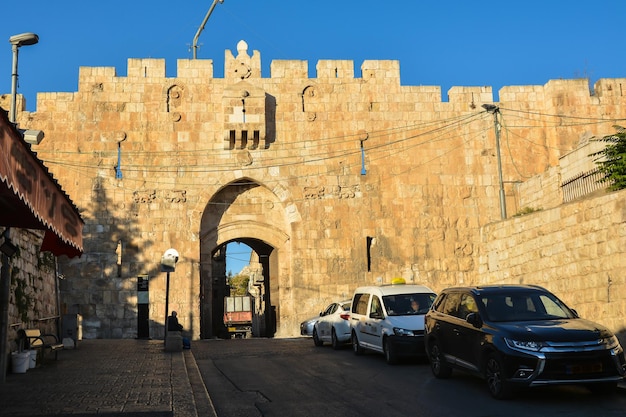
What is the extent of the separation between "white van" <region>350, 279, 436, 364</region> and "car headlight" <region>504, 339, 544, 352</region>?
4.45m

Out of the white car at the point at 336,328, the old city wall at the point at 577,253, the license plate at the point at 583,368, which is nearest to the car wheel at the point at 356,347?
the white car at the point at 336,328

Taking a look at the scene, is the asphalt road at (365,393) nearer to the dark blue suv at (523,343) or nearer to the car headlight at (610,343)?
the dark blue suv at (523,343)

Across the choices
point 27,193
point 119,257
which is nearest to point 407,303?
point 27,193

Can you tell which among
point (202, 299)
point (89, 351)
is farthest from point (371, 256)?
point (89, 351)

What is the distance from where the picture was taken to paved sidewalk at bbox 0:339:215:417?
7.39m

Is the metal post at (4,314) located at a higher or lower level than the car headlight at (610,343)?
higher

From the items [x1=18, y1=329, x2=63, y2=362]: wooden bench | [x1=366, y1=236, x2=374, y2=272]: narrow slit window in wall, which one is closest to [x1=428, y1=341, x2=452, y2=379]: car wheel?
[x1=18, y1=329, x2=63, y2=362]: wooden bench

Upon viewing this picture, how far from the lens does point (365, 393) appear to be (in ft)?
30.6

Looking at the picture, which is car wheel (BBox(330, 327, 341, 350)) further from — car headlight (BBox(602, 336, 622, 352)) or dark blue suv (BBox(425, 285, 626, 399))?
car headlight (BBox(602, 336, 622, 352))

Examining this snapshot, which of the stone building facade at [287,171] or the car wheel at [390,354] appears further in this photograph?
the stone building facade at [287,171]

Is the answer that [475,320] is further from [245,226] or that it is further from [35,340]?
[245,226]

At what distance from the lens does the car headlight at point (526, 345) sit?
26.6 ft

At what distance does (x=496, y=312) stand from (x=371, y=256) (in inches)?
596

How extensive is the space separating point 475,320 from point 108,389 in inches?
195
